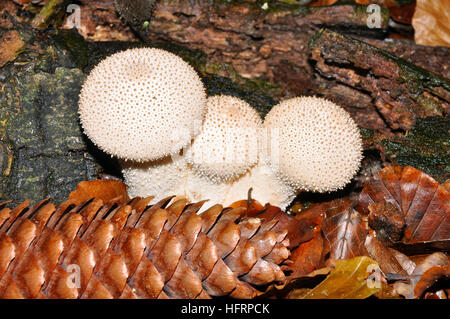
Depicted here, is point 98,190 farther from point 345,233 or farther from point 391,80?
point 391,80

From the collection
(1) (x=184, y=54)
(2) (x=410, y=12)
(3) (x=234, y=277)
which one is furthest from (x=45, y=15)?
(2) (x=410, y=12)

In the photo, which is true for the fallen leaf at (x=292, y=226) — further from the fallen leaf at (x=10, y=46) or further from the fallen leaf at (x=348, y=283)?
the fallen leaf at (x=10, y=46)

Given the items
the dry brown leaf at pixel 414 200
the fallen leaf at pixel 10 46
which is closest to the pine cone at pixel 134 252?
the dry brown leaf at pixel 414 200

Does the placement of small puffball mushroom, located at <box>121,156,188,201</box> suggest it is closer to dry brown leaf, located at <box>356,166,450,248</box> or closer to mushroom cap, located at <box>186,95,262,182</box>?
mushroom cap, located at <box>186,95,262,182</box>

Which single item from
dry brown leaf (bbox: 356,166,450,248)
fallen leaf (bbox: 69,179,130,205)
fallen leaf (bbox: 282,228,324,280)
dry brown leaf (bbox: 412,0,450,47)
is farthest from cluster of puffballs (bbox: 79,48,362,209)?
dry brown leaf (bbox: 412,0,450,47)

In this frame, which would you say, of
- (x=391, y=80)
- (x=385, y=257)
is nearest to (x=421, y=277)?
(x=385, y=257)

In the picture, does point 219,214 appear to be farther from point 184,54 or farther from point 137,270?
point 184,54
